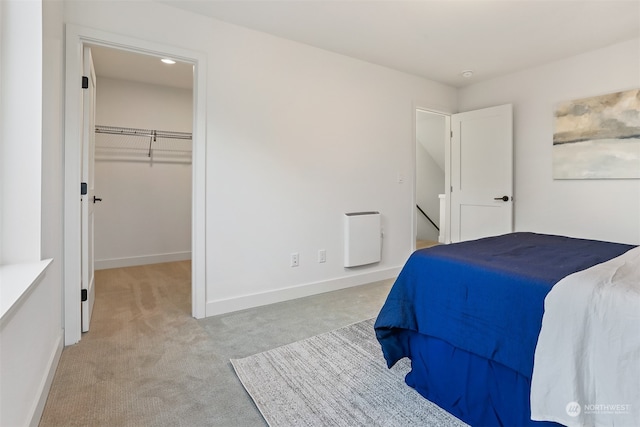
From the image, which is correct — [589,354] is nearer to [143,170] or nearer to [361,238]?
[361,238]

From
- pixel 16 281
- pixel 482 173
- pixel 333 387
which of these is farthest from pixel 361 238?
pixel 16 281

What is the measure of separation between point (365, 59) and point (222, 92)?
1.61 m

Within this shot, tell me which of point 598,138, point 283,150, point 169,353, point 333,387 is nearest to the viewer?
point 333,387

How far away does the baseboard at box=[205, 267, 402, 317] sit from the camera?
2.70m

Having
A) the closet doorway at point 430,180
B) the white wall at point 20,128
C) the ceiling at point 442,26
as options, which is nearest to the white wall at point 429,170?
the closet doorway at point 430,180

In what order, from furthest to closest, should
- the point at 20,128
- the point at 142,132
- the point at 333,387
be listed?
the point at 142,132, the point at 333,387, the point at 20,128

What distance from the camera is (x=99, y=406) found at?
153cm

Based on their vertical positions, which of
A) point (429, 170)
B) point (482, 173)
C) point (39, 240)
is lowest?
point (39, 240)

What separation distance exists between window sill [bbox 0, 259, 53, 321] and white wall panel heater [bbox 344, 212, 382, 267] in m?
2.42

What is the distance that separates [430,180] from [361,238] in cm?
366

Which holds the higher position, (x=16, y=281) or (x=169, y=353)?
(x=16, y=281)

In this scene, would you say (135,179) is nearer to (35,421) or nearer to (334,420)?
(35,421)

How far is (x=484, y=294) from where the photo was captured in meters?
1.34

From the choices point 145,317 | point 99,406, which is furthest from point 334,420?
point 145,317
